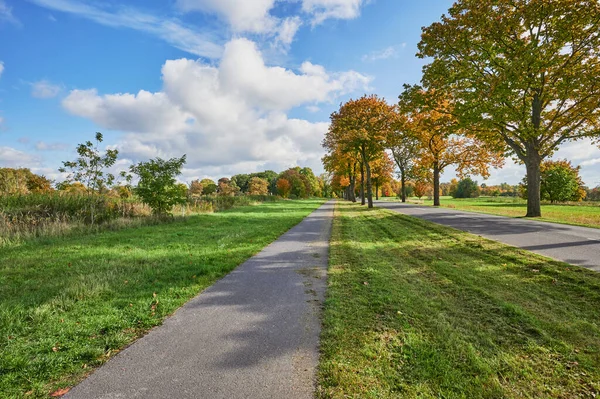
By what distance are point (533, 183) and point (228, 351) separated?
18.9 m

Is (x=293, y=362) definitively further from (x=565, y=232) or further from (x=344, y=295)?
(x=565, y=232)

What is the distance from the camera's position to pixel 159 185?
14883 millimetres

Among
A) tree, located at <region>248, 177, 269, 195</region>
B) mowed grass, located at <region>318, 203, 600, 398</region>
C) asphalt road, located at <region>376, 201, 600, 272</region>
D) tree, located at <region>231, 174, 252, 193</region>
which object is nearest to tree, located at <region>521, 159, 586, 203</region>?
asphalt road, located at <region>376, 201, 600, 272</region>

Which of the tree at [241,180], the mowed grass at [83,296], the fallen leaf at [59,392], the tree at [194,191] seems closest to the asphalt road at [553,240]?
the mowed grass at [83,296]

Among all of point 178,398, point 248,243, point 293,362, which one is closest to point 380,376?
point 293,362

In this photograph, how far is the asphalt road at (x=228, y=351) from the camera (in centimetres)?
242

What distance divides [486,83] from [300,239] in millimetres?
A: 13886

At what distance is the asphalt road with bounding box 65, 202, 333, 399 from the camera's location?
7.93 ft

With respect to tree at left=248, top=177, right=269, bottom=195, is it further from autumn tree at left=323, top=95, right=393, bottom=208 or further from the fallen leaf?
the fallen leaf

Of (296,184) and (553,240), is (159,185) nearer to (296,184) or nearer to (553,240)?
(553,240)

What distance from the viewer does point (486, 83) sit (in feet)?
50.0

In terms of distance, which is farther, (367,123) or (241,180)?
(241,180)

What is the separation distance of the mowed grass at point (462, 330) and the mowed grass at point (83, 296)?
96.7 inches

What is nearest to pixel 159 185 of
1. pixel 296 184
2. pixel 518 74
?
pixel 518 74
